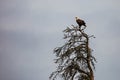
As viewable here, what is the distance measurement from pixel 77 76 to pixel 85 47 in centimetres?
173

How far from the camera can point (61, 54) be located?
11.1m

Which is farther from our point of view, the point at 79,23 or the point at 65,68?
the point at 79,23

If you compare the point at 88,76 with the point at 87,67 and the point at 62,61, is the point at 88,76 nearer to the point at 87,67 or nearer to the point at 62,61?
the point at 87,67

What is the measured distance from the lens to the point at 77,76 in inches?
449

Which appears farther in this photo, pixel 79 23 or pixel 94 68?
pixel 79 23

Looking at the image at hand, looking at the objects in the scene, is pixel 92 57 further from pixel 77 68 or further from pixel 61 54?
pixel 61 54

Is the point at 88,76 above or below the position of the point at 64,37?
below

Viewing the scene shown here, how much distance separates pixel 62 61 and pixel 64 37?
52.9 inches

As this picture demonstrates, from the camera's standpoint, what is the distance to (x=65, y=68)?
Result: 11102 millimetres

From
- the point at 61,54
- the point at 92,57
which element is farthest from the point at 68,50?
the point at 92,57

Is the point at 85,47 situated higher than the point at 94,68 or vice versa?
the point at 85,47

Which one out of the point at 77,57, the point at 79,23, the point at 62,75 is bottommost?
the point at 62,75

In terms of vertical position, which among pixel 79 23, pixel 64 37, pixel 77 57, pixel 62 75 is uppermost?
pixel 79 23

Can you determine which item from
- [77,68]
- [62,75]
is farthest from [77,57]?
[62,75]
